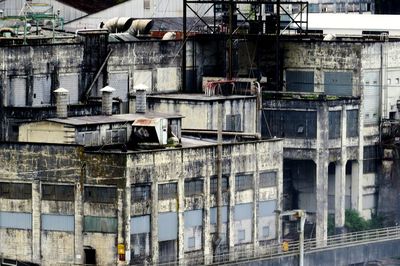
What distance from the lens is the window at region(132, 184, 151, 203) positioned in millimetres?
100062

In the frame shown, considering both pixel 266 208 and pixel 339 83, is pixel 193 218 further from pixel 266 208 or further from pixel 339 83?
pixel 339 83

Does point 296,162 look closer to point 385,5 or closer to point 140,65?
point 140,65

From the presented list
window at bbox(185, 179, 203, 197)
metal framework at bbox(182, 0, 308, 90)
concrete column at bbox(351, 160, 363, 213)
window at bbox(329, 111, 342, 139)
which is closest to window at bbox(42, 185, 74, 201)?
window at bbox(185, 179, 203, 197)

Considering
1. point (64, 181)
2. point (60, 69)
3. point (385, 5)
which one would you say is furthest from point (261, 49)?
point (385, 5)

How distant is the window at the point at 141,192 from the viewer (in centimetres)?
10006

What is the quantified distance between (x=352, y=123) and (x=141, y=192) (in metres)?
19.1

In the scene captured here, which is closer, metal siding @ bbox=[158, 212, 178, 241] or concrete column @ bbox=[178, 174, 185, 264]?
metal siding @ bbox=[158, 212, 178, 241]

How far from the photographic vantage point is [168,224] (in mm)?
101688

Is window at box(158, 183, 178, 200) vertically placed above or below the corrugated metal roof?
below

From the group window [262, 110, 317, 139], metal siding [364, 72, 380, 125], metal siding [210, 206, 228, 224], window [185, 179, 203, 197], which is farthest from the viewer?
metal siding [364, 72, 380, 125]

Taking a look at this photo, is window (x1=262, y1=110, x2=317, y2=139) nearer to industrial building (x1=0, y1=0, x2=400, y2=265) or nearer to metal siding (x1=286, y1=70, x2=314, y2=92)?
industrial building (x1=0, y1=0, x2=400, y2=265)

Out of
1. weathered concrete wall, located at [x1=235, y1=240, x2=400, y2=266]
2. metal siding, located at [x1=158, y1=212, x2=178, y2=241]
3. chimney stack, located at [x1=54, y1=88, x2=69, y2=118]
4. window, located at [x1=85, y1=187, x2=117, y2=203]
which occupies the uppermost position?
chimney stack, located at [x1=54, y1=88, x2=69, y2=118]

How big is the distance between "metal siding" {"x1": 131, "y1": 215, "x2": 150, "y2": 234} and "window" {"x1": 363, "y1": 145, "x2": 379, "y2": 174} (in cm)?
1961

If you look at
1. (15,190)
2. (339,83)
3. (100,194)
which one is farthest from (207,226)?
(339,83)
